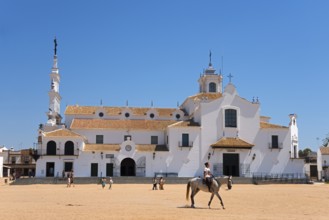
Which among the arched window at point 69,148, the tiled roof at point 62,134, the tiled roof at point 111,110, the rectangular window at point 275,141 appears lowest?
the arched window at point 69,148

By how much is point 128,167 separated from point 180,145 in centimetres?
725

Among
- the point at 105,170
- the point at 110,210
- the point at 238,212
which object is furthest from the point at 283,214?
the point at 105,170

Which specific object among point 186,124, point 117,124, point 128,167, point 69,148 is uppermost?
point 117,124

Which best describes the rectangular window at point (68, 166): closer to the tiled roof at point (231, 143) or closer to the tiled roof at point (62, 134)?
the tiled roof at point (62, 134)

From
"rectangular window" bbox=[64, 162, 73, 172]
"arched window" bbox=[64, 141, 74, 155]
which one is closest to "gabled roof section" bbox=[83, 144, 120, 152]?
"arched window" bbox=[64, 141, 74, 155]

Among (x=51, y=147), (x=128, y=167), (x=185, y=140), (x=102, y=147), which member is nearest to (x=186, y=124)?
(x=185, y=140)

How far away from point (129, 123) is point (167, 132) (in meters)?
6.02

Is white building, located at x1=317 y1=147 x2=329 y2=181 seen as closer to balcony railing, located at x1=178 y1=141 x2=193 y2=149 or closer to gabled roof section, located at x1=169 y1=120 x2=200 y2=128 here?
gabled roof section, located at x1=169 y1=120 x2=200 y2=128

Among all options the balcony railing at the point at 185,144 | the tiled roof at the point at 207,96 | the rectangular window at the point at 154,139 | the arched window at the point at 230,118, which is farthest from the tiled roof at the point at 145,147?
the tiled roof at the point at 207,96

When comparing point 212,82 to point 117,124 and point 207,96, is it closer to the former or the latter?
point 207,96

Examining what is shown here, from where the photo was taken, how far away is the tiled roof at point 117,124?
2356 inches

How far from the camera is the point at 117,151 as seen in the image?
56062 millimetres

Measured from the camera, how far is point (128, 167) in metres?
57.7

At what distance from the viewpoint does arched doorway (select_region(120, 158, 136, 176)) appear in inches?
2254
